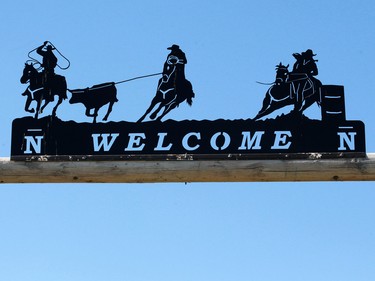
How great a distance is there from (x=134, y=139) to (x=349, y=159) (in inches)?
75.5

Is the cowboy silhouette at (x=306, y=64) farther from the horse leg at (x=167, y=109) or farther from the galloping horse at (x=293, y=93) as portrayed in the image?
the horse leg at (x=167, y=109)

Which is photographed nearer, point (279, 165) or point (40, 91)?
Answer: point (279, 165)

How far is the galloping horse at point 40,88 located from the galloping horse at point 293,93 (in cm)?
186

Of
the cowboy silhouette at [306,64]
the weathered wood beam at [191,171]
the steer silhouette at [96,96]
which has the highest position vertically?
the cowboy silhouette at [306,64]

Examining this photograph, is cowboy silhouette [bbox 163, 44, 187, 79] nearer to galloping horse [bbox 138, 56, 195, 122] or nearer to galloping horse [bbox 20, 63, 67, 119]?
galloping horse [bbox 138, 56, 195, 122]

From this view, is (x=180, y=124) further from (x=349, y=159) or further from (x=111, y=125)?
(x=349, y=159)

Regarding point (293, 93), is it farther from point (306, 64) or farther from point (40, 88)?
point (40, 88)

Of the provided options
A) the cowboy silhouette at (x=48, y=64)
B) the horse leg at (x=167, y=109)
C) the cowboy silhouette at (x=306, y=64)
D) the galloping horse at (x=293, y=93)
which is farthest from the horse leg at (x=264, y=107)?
the cowboy silhouette at (x=48, y=64)

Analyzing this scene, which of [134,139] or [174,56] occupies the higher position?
[174,56]

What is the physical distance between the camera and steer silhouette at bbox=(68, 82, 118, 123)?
32.5ft

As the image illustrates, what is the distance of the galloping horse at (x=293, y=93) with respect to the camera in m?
9.61

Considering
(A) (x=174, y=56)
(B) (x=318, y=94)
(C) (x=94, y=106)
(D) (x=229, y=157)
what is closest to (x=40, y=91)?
(C) (x=94, y=106)

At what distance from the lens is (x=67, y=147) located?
966 cm

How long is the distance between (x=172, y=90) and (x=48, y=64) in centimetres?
122
